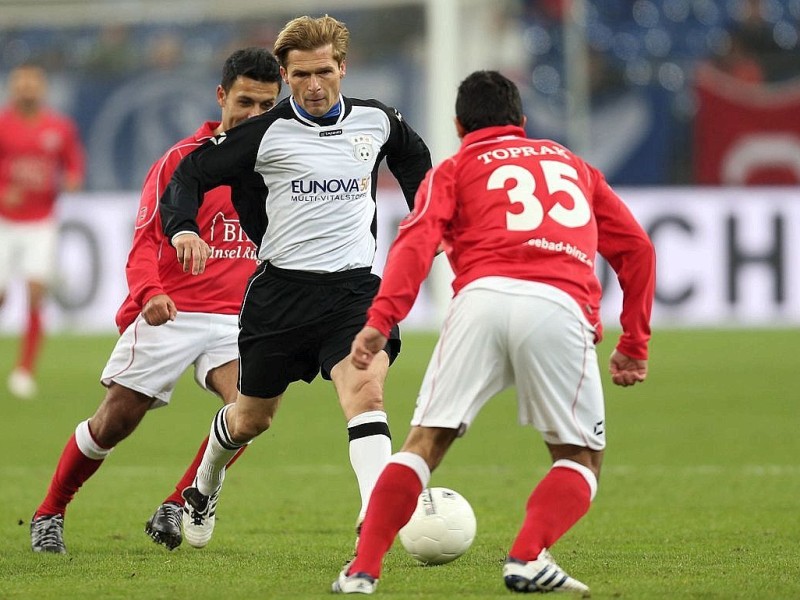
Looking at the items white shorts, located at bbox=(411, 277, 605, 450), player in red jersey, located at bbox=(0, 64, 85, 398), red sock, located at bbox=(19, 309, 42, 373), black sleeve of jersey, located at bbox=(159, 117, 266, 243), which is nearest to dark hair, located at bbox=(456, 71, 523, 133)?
white shorts, located at bbox=(411, 277, 605, 450)

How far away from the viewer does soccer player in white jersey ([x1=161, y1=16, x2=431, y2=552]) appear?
528cm

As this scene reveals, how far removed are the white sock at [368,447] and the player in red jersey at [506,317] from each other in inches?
22.6

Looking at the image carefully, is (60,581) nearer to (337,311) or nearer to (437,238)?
(337,311)

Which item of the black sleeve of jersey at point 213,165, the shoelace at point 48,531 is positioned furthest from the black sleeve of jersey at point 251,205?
the shoelace at point 48,531

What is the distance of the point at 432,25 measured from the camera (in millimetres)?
17188

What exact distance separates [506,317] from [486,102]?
0.68 m

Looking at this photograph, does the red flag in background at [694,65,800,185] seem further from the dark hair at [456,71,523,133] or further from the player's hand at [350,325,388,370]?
the player's hand at [350,325,388,370]

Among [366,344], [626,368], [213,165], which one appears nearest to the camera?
[366,344]

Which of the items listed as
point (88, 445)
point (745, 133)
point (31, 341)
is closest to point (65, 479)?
point (88, 445)

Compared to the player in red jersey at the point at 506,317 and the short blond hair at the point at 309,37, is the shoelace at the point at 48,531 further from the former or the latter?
the short blond hair at the point at 309,37

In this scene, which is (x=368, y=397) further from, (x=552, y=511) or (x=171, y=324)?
(x=171, y=324)

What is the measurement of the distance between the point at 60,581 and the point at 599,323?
75.3 inches

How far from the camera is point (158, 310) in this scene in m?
5.39

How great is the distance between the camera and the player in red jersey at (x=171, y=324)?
5.75m
